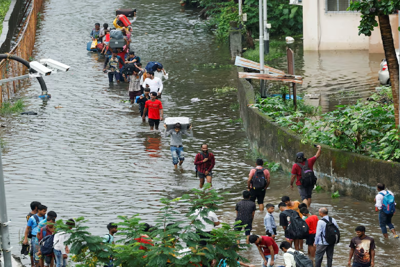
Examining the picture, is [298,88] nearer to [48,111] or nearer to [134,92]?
[134,92]

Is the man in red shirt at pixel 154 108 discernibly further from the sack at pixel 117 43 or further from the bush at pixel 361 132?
the sack at pixel 117 43

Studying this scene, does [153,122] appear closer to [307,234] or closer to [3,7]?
[307,234]

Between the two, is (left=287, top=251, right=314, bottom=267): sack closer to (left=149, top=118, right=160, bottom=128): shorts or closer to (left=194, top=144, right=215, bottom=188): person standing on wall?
(left=194, top=144, right=215, bottom=188): person standing on wall

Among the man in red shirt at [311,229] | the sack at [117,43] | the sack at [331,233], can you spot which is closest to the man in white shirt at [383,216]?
the man in red shirt at [311,229]

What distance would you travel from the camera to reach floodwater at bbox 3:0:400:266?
1434cm

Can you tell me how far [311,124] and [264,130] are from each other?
63.3 inches

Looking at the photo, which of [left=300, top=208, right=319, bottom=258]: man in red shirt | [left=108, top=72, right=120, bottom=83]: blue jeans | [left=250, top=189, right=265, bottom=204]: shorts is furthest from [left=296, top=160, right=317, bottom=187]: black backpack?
[left=108, top=72, right=120, bottom=83]: blue jeans

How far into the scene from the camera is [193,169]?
1742 centimetres

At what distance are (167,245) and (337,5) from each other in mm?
23594

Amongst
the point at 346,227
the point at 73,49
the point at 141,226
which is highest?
the point at 73,49

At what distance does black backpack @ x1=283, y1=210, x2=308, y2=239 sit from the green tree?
4.26 metres

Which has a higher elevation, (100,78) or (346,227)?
(100,78)

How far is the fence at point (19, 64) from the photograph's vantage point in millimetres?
24402

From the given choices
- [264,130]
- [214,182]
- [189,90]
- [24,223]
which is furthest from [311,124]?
[189,90]
